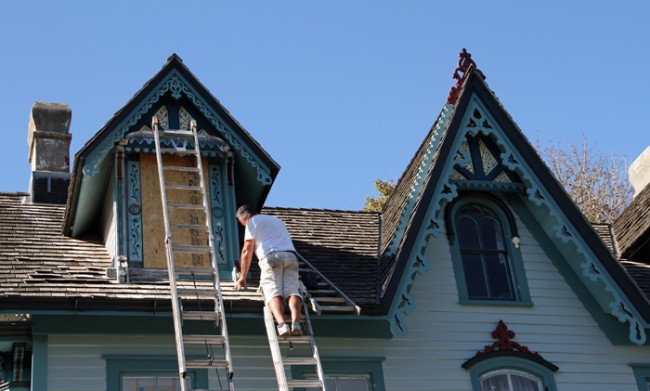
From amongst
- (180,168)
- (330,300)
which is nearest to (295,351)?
(330,300)

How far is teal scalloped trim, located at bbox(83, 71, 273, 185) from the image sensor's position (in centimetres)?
1296

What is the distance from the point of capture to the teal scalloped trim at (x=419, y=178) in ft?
44.5

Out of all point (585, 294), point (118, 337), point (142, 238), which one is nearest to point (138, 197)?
point (142, 238)

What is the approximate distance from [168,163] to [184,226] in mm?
1434

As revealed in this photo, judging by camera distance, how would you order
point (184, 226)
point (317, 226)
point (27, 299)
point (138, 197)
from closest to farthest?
point (27, 299) < point (184, 226) < point (138, 197) < point (317, 226)

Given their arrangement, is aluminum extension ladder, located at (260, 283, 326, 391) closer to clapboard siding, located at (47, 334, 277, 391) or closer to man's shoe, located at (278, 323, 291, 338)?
man's shoe, located at (278, 323, 291, 338)

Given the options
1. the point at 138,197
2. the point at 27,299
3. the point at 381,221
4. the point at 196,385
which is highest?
the point at 381,221

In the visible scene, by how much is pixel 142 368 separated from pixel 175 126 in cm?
332

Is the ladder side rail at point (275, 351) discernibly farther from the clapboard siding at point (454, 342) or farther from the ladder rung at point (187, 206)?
the ladder rung at point (187, 206)

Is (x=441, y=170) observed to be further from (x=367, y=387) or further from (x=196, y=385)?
(x=196, y=385)

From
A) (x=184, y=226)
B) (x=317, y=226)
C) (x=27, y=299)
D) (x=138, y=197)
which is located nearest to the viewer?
(x=27, y=299)

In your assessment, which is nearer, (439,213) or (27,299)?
(27,299)

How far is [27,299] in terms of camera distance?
440 inches

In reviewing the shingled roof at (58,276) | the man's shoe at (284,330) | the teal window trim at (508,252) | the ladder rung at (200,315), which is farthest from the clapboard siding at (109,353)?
the teal window trim at (508,252)
